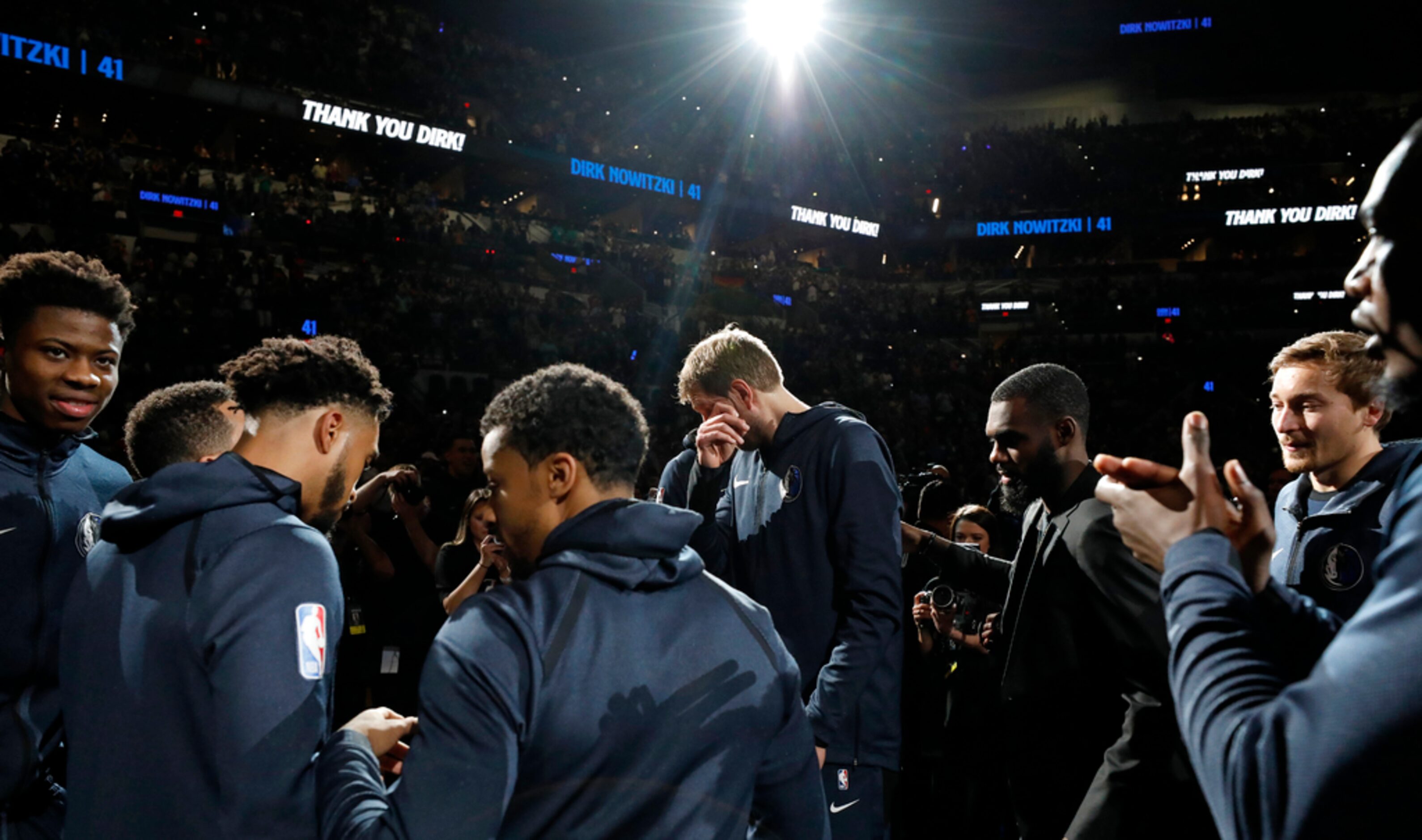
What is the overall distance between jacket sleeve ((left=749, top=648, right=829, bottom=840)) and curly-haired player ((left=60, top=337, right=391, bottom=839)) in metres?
0.77

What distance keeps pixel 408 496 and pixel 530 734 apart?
4142 mm

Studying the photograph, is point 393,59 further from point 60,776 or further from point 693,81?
point 60,776

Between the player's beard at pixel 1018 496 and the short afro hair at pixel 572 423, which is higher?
the short afro hair at pixel 572 423

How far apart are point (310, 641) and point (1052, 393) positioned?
220cm

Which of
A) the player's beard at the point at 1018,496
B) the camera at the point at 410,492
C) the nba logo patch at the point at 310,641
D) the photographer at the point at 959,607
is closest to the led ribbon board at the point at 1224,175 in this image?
the photographer at the point at 959,607

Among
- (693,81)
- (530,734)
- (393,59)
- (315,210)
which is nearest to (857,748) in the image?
(530,734)

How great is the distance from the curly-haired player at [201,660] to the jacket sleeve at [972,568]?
2307mm

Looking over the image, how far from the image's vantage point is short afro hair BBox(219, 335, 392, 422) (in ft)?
5.67

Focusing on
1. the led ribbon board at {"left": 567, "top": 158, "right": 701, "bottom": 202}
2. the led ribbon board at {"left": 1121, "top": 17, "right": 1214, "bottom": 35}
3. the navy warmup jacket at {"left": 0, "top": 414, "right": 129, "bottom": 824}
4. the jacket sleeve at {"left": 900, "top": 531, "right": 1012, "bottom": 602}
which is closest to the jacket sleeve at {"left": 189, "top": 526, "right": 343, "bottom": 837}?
the navy warmup jacket at {"left": 0, "top": 414, "right": 129, "bottom": 824}

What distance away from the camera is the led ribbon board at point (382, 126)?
2047 centimetres

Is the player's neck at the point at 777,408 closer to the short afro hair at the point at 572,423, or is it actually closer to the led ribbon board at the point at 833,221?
the short afro hair at the point at 572,423

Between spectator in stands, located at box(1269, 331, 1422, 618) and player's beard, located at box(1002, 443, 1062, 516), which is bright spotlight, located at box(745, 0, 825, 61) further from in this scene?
player's beard, located at box(1002, 443, 1062, 516)

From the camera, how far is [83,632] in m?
1.56

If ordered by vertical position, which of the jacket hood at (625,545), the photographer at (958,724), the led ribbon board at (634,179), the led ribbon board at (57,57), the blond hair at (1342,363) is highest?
the led ribbon board at (634,179)
